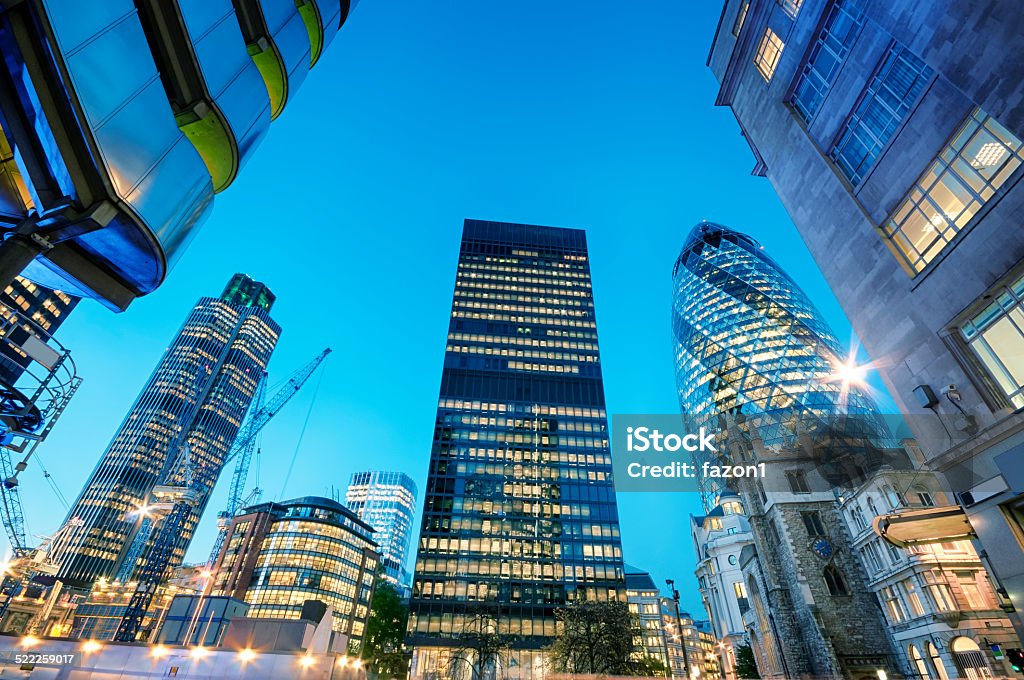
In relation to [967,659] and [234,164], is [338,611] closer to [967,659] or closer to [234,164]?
[967,659]

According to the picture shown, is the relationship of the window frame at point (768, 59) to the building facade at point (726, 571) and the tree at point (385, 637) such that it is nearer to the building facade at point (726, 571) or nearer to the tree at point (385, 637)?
the building facade at point (726, 571)

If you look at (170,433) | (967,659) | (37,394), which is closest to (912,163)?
(37,394)

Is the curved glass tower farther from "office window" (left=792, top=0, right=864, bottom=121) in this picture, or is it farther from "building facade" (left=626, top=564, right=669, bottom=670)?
"office window" (left=792, top=0, right=864, bottom=121)

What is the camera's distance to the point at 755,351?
286 feet

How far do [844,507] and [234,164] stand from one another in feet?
209

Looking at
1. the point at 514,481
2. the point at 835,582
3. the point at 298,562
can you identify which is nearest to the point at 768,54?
the point at 835,582

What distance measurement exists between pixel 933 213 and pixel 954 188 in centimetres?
108

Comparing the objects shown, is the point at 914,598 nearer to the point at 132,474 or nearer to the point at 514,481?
the point at 514,481

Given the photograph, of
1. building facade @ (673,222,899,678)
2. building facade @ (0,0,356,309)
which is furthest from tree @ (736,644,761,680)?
building facade @ (0,0,356,309)

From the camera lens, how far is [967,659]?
34.4 m

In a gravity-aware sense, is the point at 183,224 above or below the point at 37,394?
above

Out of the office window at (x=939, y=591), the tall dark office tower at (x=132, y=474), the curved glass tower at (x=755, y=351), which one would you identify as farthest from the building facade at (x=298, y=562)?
the office window at (x=939, y=591)

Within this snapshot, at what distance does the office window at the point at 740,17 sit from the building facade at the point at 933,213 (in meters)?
4.87

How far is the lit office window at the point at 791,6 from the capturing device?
24725mm
